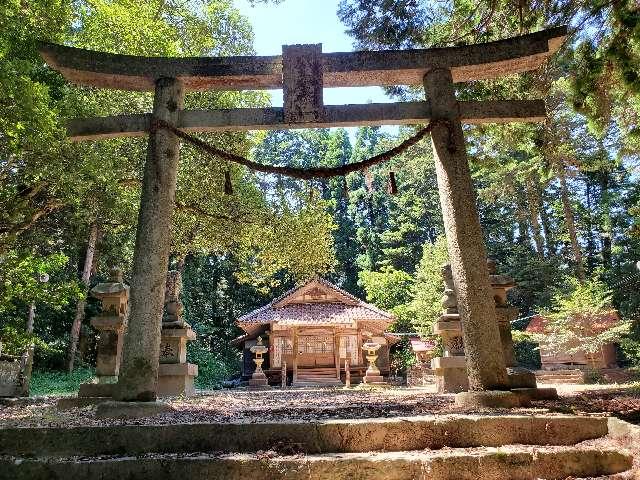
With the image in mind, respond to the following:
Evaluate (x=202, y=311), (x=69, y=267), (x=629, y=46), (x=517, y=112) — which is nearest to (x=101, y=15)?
(x=517, y=112)

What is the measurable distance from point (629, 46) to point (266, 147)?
151 feet

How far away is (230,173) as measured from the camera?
7.59 metres

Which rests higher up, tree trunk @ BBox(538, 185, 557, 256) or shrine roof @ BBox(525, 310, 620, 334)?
tree trunk @ BBox(538, 185, 557, 256)

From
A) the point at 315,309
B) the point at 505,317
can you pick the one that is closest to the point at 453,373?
the point at 505,317

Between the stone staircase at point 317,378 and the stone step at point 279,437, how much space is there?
17.9 m

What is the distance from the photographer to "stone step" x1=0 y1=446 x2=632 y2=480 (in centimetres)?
281

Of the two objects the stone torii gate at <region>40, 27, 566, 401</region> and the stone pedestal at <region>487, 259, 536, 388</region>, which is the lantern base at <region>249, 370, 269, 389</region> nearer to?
the stone pedestal at <region>487, 259, 536, 388</region>

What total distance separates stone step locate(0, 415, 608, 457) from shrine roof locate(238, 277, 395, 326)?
17251mm

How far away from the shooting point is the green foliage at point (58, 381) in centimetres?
1535

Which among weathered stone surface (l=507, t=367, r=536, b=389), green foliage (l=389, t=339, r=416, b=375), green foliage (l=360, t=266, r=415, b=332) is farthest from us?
green foliage (l=360, t=266, r=415, b=332)

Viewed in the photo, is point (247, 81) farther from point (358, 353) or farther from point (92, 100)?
point (358, 353)

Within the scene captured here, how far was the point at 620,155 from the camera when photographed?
809 cm

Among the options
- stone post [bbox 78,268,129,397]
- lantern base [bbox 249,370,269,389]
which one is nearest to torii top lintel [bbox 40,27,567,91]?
stone post [bbox 78,268,129,397]

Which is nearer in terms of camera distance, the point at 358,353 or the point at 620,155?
the point at 620,155
